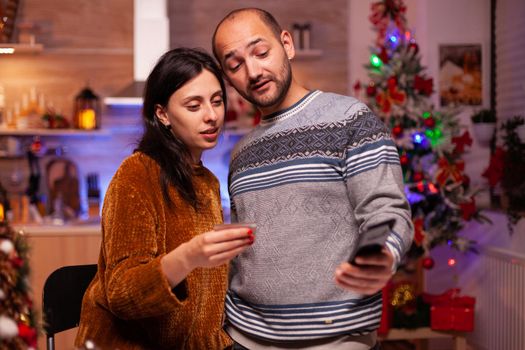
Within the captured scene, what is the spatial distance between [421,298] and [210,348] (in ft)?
8.67

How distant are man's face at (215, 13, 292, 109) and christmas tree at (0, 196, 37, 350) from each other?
761 mm

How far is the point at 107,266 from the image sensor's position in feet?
5.79

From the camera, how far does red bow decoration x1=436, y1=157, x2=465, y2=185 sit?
430 centimetres

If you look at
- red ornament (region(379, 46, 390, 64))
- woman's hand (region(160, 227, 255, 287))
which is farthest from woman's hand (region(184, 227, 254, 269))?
A: red ornament (region(379, 46, 390, 64))

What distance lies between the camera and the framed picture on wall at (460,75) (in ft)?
16.7

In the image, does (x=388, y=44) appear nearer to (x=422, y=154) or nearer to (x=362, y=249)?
(x=422, y=154)

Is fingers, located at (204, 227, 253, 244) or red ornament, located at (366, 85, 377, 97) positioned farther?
red ornament, located at (366, 85, 377, 97)

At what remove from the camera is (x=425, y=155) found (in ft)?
14.3

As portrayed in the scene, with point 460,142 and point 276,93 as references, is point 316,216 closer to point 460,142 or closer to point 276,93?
point 276,93

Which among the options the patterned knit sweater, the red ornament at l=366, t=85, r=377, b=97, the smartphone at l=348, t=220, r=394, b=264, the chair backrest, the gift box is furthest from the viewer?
the red ornament at l=366, t=85, r=377, b=97

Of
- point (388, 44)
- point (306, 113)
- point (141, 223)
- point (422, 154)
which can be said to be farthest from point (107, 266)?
point (388, 44)

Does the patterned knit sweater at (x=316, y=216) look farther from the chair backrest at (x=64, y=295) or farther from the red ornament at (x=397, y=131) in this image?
the red ornament at (x=397, y=131)

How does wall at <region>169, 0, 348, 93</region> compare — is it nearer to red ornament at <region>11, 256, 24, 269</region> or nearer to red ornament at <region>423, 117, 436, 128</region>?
red ornament at <region>423, 117, 436, 128</region>

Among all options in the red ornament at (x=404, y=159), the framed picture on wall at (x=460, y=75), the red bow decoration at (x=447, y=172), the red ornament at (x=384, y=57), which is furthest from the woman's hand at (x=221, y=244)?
the framed picture on wall at (x=460, y=75)
